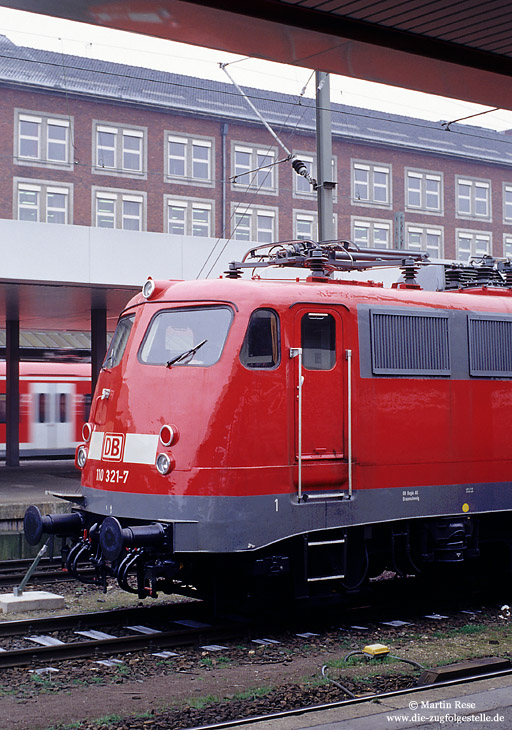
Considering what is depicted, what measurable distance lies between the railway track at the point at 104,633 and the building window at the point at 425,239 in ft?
152

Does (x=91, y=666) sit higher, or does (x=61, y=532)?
(x=61, y=532)

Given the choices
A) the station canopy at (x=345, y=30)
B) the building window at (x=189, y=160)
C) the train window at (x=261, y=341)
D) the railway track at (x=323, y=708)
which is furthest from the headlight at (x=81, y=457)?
the building window at (x=189, y=160)

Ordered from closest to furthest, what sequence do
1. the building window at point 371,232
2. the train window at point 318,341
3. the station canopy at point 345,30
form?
the station canopy at point 345,30 < the train window at point 318,341 < the building window at point 371,232

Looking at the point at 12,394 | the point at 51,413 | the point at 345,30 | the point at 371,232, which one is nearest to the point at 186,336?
the point at 345,30

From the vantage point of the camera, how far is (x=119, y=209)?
47.2 metres

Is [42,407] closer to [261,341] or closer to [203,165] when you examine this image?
[203,165]

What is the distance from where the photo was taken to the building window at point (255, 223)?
49938mm

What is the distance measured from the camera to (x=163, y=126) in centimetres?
4769

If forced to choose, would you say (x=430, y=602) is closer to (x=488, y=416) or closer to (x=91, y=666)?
(x=488, y=416)

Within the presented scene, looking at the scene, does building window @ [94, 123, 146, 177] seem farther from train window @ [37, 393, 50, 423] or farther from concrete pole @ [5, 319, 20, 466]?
concrete pole @ [5, 319, 20, 466]

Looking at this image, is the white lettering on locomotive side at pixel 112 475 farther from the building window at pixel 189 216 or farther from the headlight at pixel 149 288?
the building window at pixel 189 216

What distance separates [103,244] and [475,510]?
33.7 feet

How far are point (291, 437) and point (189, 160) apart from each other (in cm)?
4076

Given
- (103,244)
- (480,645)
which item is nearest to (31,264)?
(103,244)
